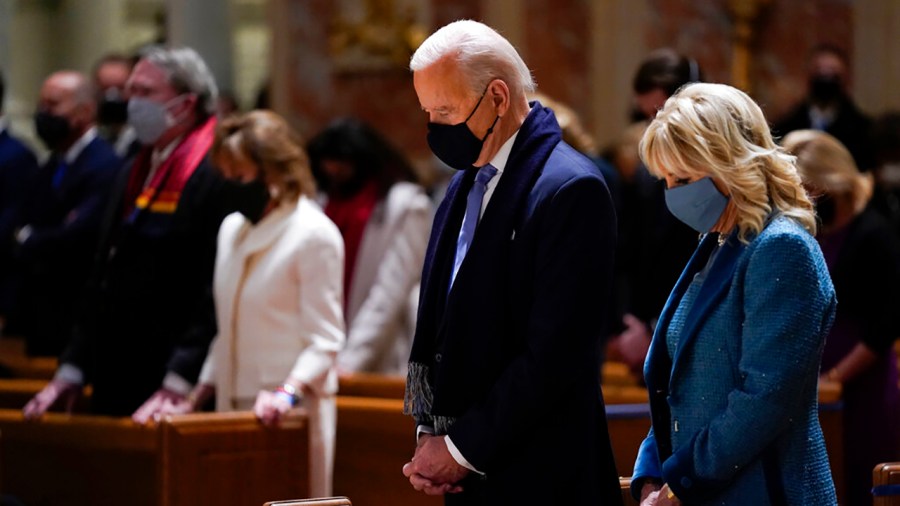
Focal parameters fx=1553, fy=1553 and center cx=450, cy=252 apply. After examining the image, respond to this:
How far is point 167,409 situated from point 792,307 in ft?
8.95

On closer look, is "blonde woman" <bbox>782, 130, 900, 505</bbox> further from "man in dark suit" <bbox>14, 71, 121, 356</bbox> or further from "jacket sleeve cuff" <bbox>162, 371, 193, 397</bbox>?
"man in dark suit" <bbox>14, 71, 121, 356</bbox>

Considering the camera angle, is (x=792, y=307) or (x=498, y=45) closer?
(x=792, y=307)

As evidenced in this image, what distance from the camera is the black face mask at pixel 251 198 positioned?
5.14m

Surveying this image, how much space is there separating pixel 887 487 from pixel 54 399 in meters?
3.22

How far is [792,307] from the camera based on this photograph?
3.15m

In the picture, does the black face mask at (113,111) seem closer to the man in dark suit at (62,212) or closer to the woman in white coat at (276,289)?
the man in dark suit at (62,212)

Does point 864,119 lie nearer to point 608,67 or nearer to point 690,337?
point 608,67

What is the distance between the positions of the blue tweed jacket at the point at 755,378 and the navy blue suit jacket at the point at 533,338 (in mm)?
204

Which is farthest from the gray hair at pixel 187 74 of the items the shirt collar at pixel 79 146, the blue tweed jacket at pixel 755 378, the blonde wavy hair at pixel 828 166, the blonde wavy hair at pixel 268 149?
the blue tweed jacket at pixel 755 378

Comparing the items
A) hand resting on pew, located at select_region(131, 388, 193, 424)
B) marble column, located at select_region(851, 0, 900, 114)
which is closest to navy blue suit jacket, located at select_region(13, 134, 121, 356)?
hand resting on pew, located at select_region(131, 388, 193, 424)

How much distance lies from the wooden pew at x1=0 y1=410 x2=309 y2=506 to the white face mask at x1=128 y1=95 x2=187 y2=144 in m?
1.04

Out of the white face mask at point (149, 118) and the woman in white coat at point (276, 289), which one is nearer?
→ the woman in white coat at point (276, 289)

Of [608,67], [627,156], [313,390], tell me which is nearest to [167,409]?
[313,390]

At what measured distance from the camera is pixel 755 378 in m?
3.15
